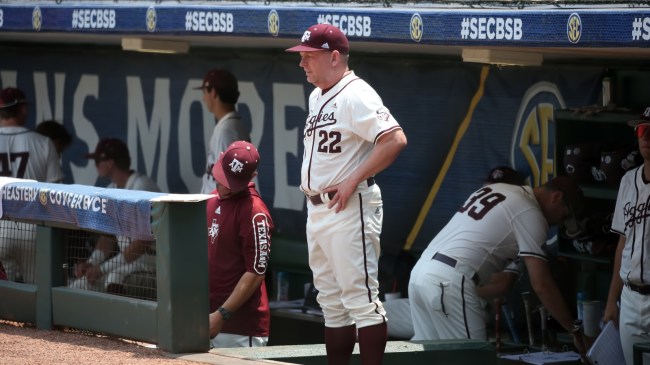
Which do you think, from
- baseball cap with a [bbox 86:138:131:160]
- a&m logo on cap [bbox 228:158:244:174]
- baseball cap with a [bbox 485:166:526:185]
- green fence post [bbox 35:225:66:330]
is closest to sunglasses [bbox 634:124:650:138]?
baseball cap with a [bbox 485:166:526:185]

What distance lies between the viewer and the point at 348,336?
4965mm

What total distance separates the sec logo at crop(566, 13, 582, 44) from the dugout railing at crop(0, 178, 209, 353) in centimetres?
166

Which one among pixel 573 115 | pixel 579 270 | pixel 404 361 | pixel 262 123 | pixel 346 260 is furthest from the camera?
pixel 262 123

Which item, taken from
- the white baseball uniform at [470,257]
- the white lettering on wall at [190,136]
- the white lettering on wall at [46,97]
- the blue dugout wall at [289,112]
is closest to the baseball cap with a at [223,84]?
the blue dugout wall at [289,112]

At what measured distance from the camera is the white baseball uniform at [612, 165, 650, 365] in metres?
5.77

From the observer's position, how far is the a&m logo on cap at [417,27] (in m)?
5.94

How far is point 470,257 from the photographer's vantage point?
21.3ft

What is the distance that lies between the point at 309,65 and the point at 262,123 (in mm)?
3604

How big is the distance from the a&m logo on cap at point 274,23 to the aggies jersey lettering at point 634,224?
191 centimetres

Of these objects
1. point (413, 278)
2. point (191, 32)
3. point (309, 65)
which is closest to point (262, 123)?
point (191, 32)

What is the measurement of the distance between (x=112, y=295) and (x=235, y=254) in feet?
1.87

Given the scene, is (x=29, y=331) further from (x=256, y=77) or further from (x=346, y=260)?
(x=256, y=77)

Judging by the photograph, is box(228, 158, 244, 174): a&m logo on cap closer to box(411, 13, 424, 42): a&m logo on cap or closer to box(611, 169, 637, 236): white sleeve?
box(411, 13, 424, 42): a&m logo on cap

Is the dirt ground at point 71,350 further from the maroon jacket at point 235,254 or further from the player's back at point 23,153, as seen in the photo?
the player's back at point 23,153
